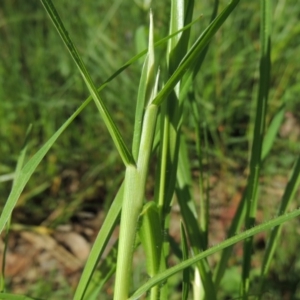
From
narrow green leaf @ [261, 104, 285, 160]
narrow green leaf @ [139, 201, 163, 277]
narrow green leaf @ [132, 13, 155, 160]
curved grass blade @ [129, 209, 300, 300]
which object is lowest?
curved grass blade @ [129, 209, 300, 300]

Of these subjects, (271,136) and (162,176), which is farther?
(271,136)

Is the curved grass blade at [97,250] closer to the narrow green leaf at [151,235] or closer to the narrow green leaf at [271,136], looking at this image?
the narrow green leaf at [151,235]

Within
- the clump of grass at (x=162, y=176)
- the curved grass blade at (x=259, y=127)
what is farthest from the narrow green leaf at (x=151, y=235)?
the curved grass blade at (x=259, y=127)

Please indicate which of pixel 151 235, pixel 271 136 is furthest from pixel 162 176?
pixel 271 136

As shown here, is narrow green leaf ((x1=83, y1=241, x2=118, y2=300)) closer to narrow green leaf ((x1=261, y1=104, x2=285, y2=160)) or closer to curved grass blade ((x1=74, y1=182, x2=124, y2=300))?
curved grass blade ((x1=74, y1=182, x2=124, y2=300))

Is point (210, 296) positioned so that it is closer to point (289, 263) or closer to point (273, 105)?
point (289, 263)

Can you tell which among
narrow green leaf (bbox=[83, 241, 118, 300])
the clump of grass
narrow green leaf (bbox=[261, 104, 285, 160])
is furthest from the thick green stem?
narrow green leaf (bbox=[261, 104, 285, 160])

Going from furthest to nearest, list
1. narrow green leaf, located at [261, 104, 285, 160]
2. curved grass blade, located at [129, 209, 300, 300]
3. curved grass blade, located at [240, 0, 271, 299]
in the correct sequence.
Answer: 1. narrow green leaf, located at [261, 104, 285, 160]
2. curved grass blade, located at [240, 0, 271, 299]
3. curved grass blade, located at [129, 209, 300, 300]

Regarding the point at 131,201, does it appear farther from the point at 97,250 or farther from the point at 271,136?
the point at 271,136

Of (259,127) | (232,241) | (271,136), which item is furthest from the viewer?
(271,136)
